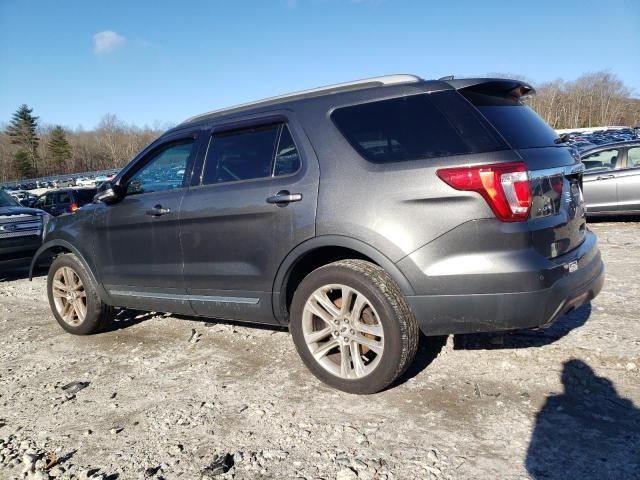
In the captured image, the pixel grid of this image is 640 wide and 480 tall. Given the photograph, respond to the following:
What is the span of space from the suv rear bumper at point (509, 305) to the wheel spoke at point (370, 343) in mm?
298

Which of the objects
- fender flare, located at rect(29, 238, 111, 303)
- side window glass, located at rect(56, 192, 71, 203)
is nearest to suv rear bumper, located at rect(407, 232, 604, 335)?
fender flare, located at rect(29, 238, 111, 303)

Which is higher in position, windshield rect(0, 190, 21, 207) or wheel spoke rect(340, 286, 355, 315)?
windshield rect(0, 190, 21, 207)

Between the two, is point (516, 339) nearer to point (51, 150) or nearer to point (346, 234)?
point (346, 234)

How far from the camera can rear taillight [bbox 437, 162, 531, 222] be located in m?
2.74

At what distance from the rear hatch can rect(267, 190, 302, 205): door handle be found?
1.21 m

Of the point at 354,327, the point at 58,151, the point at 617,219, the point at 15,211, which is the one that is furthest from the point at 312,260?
the point at 58,151

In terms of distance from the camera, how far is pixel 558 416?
2.82 meters

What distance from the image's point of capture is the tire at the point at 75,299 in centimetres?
489

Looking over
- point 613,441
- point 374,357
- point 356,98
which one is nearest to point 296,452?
point 374,357

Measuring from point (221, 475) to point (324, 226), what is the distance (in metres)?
1.54

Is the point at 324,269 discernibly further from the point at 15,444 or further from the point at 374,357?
the point at 15,444

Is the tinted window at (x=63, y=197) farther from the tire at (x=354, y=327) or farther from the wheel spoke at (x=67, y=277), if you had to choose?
the tire at (x=354, y=327)

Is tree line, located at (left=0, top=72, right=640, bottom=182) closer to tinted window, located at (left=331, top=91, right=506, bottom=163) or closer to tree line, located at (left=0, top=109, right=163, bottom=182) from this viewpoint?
tree line, located at (left=0, top=109, right=163, bottom=182)

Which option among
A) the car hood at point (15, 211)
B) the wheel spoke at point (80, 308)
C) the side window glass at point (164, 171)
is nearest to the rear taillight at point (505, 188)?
the side window glass at point (164, 171)
